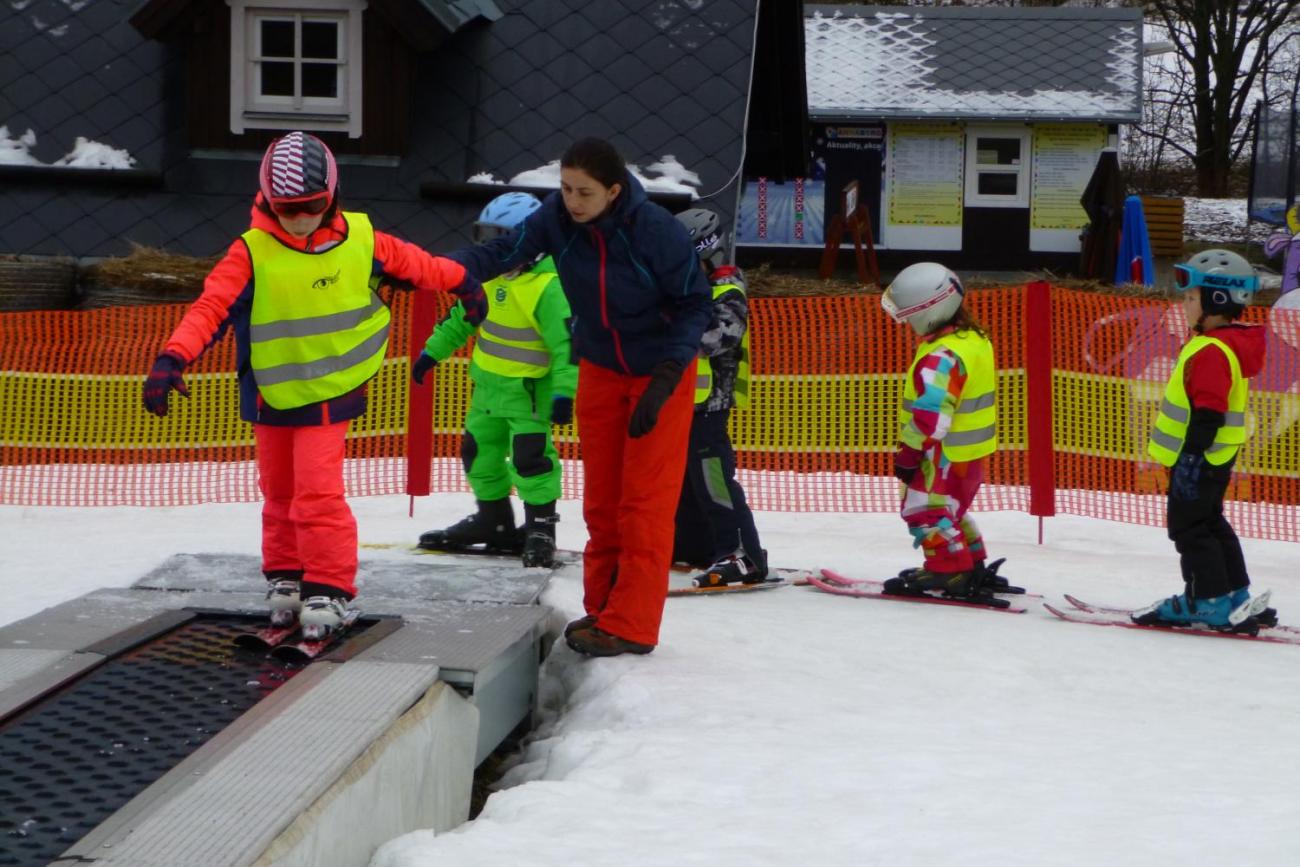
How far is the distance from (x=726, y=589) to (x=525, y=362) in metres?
1.27

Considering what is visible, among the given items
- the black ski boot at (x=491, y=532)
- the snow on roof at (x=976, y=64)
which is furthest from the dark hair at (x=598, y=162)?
Result: the snow on roof at (x=976, y=64)

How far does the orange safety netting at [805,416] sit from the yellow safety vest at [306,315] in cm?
455

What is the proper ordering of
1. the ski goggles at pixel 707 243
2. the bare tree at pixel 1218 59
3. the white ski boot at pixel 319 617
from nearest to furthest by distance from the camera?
the white ski boot at pixel 319 617, the ski goggles at pixel 707 243, the bare tree at pixel 1218 59

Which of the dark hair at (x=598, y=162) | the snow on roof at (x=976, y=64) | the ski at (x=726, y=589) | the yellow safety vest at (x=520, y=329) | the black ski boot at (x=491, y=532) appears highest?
the snow on roof at (x=976, y=64)

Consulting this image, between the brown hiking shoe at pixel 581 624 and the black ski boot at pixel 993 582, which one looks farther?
the black ski boot at pixel 993 582

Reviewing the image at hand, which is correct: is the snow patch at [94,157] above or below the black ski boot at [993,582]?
above

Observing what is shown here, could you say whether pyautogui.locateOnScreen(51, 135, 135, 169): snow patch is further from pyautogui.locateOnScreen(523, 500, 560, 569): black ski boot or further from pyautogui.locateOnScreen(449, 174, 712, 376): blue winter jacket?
pyautogui.locateOnScreen(449, 174, 712, 376): blue winter jacket

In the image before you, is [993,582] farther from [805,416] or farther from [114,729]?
[114,729]

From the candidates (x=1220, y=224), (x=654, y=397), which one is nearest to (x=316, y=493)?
(x=654, y=397)

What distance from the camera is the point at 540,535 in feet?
22.2

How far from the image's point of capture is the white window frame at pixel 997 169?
26234 mm

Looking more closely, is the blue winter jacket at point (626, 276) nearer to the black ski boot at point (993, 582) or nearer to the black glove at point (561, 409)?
the black glove at point (561, 409)

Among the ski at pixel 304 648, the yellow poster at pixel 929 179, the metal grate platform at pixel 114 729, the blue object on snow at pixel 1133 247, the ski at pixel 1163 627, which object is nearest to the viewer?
Answer: the metal grate platform at pixel 114 729

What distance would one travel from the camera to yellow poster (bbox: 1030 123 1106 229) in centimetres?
2617
